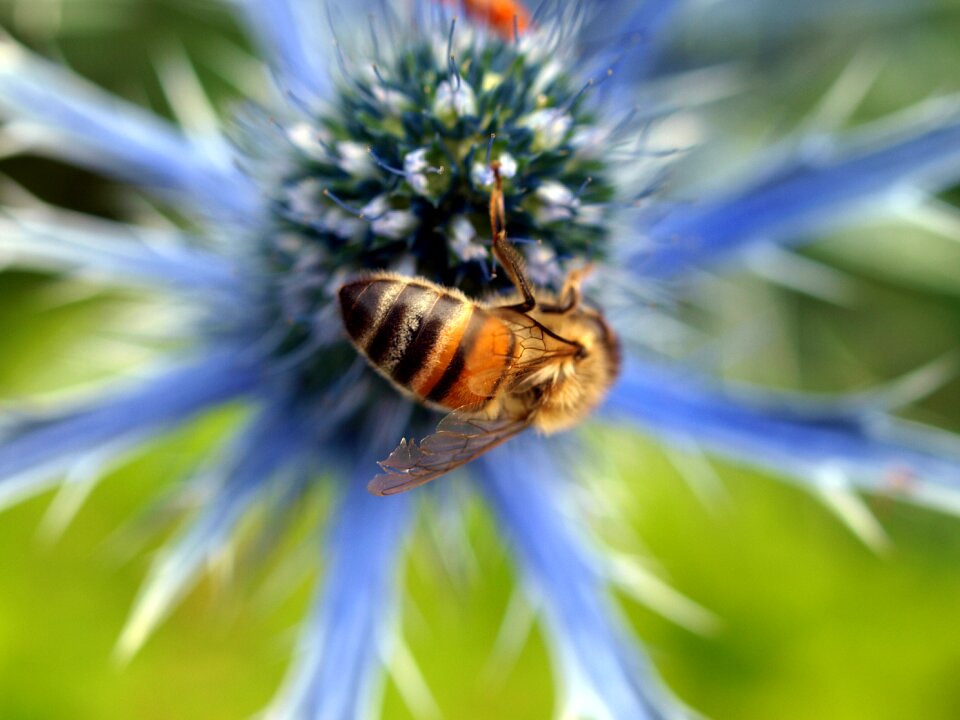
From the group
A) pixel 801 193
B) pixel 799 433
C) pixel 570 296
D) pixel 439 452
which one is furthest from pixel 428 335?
pixel 801 193

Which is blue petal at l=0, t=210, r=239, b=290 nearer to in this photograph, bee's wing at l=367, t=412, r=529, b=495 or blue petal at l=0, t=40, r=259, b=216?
blue petal at l=0, t=40, r=259, b=216

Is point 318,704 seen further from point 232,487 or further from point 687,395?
point 687,395

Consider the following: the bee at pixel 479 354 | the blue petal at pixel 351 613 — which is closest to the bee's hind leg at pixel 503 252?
the bee at pixel 479 354

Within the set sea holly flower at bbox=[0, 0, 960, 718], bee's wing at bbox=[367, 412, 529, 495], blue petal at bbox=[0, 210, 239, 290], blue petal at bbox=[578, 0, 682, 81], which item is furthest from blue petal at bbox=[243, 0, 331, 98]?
bee's wing at bbox=[367, 412, 529, 495]

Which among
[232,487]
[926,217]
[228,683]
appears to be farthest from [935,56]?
[228,683]

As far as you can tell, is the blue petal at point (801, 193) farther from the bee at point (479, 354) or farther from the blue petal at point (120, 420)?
the blue petal at point (120, 420)

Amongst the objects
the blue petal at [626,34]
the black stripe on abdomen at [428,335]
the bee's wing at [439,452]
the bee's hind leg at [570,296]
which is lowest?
the bee's wing at [439,452]
